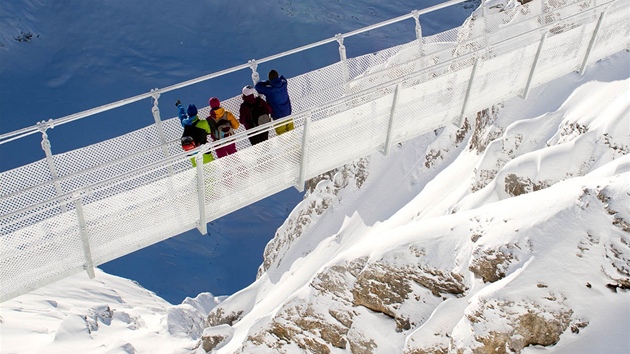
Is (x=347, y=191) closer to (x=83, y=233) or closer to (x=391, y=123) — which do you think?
(x=391, y=123)

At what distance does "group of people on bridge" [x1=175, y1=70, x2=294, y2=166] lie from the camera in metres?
11.2

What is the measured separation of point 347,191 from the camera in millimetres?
31531

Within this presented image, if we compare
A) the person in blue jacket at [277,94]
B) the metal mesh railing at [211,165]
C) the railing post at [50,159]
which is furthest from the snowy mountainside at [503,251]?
the railing post at [50,159]

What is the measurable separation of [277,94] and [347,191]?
20074mm

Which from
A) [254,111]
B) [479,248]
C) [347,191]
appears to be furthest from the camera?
[347,191]

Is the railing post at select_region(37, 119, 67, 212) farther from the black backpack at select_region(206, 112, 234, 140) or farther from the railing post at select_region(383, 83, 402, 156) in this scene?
the railing post at select_region(383, 83, 402, 156)

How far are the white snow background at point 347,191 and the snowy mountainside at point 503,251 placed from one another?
0.04m

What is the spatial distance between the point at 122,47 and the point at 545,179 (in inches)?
2209

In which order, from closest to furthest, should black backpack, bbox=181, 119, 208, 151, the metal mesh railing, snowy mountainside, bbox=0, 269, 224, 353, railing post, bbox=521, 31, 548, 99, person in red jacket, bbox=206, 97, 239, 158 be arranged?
1. the metal mesh railing
2. black backpack, bbox=181, 119, 208, 151
3. person in red jacket, bbox=206, 97, 239, 158
4. railing post, bbox=521, 31, 548, 99
5. snowy mountainside, bbox=0, 269, 224, 353

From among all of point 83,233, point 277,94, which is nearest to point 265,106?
point 277,94

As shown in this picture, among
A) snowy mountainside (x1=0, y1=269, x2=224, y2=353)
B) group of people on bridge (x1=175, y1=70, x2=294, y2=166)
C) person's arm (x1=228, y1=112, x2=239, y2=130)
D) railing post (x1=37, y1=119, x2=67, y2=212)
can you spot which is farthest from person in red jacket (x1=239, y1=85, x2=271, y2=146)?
snowy mountainside (x1=0, y1=269, x2=224, y2=353)

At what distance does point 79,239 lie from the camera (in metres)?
9.52

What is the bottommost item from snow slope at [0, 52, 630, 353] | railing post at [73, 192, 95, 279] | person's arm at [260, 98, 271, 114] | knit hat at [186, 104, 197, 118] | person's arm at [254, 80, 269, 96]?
snow slope at [0, 52, 630, 353]

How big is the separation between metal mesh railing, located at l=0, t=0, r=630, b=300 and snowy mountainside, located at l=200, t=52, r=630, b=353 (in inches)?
90.7
